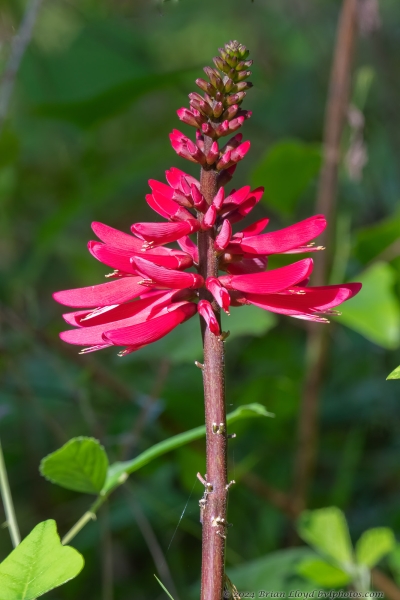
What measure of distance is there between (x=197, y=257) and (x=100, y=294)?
0.37 feet

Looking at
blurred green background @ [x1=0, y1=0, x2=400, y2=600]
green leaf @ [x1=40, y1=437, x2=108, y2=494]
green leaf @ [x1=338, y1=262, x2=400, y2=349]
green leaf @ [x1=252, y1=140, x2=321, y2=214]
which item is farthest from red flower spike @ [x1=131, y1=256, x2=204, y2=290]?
green leaf @ [x1=252, y1=140, x2=321, y2=214]

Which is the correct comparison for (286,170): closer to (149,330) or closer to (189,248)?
(189,248)

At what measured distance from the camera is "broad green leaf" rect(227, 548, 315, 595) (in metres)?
1.30

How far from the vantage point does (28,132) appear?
307cm

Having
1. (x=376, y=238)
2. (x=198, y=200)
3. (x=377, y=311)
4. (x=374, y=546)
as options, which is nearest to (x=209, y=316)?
(x=198, y=200)

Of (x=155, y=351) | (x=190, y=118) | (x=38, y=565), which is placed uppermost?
(x=190, y=118)

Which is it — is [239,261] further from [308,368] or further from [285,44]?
[285,44]

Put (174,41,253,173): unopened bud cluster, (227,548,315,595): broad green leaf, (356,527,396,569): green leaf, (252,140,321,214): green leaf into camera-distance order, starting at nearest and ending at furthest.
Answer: (174,41,253,173): unopened bud cluster, (356,527,396,569): green leaf, (227,548,315,595): broad green leaf, (252,140,321,214): green leaf

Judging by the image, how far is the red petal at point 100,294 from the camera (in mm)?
683

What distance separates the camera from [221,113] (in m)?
0.67

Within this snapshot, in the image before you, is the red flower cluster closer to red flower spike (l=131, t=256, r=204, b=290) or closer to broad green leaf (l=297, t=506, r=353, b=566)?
red flower spike (l=131, t=256, r=204, b=290)

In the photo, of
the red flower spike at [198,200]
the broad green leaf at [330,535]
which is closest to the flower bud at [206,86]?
the red flower spike at [198,200]

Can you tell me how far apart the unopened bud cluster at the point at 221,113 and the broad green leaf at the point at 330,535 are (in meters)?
0.76

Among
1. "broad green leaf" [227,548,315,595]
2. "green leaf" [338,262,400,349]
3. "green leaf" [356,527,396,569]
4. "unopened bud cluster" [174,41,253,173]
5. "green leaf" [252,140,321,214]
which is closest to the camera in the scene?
"unopened bud cluster" [174,41,253,173]
